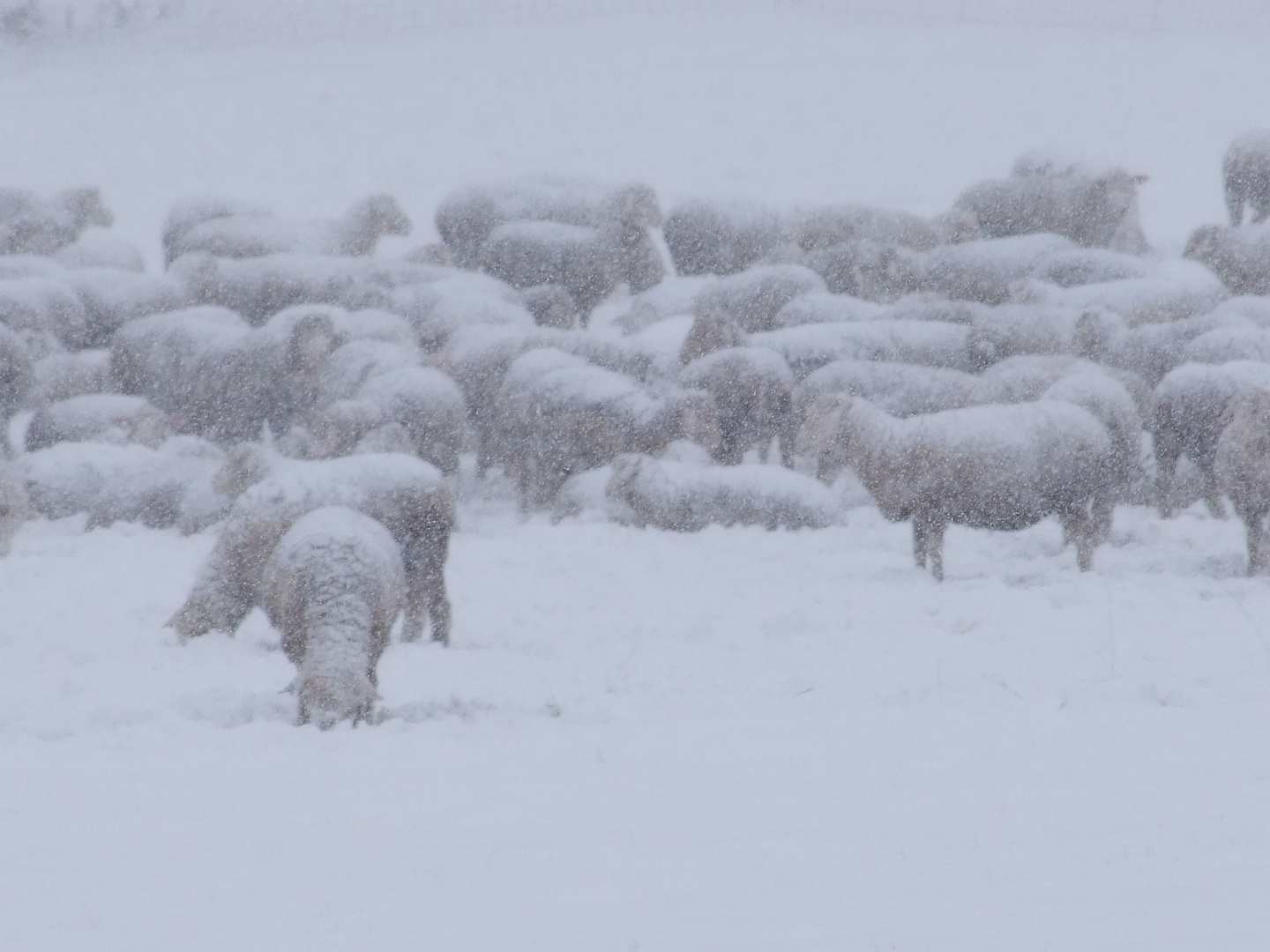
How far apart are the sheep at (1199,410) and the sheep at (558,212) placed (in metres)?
9.55

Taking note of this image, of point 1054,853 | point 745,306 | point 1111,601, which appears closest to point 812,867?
point 1054,853

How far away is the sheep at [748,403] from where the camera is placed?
48.7 ft

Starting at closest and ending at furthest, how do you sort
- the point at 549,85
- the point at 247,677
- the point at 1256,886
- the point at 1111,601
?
the point at 1256,886
the point at 247,677
the point at 1111,601
the point at 549,85

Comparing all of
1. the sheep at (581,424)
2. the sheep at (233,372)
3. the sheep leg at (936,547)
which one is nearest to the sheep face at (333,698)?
the sheep leg at (936,547)

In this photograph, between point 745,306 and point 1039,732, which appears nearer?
point 1039,732

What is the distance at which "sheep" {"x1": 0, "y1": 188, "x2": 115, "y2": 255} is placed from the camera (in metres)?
22.9

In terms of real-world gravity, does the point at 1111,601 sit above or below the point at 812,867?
below

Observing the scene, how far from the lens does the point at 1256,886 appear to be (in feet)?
15.7

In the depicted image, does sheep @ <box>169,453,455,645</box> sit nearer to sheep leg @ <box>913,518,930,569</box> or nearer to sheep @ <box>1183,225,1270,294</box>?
sheep leg @ <box>913,518,930,569</box>

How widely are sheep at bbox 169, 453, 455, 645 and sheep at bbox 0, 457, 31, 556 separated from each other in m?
3.59

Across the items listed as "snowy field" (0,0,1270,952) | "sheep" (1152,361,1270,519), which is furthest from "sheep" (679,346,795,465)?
"sheep" (1152,361,1270,519)

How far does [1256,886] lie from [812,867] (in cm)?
125

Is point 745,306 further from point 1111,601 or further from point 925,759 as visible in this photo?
point 925,759

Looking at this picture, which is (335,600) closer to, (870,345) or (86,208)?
(870,345)
